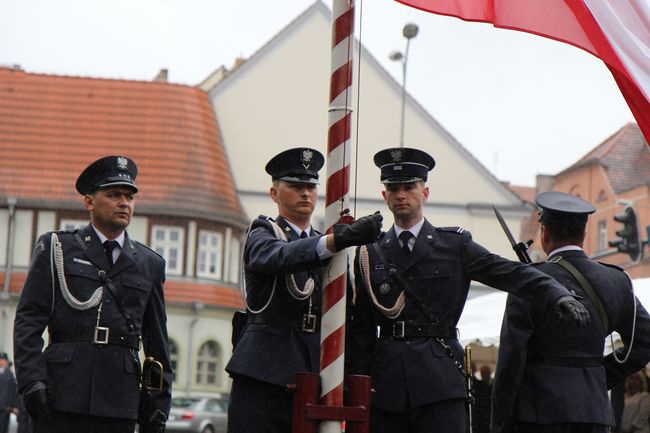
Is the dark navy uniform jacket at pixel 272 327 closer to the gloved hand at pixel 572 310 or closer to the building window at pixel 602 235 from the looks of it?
the gloved hand at pixel 572 310

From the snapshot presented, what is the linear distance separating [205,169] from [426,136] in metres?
10.1

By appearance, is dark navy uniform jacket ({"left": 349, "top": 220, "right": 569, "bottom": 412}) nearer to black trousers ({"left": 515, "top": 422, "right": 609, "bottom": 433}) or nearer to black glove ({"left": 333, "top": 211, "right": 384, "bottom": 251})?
black trousers ({"left": 515, "top": 422, "right": 609, "bottom": 433})

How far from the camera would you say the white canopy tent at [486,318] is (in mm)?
17480

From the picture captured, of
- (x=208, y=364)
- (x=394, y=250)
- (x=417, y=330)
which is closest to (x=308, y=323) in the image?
(x=417, y=330)

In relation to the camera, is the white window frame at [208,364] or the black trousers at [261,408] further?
the white window frame at [208,364]

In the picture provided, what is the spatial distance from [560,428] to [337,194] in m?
1.97

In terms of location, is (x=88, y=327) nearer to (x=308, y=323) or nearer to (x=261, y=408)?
(x=261, y=408)

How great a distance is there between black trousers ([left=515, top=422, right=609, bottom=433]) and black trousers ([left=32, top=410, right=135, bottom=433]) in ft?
7.58

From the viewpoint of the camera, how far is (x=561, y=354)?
7961 mm

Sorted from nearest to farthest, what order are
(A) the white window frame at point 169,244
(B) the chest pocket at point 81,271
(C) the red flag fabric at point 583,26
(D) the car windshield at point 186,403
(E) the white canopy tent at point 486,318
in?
(B) the chest pocket at point 81,271
(C) the red flag fabric at point 583,26
(E) the white canopy tent at point 486,318
(D) the car windshield at point 186,403
(A) the white window frame at point 169,244

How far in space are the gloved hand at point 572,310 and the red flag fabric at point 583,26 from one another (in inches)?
56.6

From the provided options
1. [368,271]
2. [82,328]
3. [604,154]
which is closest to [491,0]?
[368,271]

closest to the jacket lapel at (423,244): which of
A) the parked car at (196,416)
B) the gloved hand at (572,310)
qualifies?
the gloved hand at (572,310)

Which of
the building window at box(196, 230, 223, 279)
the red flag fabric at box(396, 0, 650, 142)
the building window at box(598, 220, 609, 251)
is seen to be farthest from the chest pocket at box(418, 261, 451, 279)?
the building window at box(598, 220, 609, 251)
